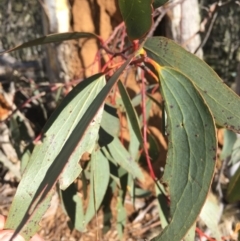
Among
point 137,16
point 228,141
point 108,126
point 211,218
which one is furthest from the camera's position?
point 228,141

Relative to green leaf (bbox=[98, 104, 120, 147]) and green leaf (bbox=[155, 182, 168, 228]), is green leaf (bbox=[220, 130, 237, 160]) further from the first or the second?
green leaf (bbox=[98, 104, 120, 147])

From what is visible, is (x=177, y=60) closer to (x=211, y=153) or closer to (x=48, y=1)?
(x=211, y=153)

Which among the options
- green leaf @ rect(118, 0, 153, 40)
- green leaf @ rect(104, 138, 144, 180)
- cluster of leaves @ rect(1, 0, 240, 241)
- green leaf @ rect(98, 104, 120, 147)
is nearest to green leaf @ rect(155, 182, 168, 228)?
green leaf @ rect(104, 138, 144, 180)

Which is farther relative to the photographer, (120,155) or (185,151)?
(120,155)

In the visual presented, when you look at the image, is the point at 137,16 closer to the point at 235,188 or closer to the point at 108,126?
the point at 108,126

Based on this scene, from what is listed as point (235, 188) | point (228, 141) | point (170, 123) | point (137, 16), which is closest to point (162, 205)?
point (235, 188)

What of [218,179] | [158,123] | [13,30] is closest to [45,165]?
[158,123]

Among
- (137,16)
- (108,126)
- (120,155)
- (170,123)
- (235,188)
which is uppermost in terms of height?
(137,16)
